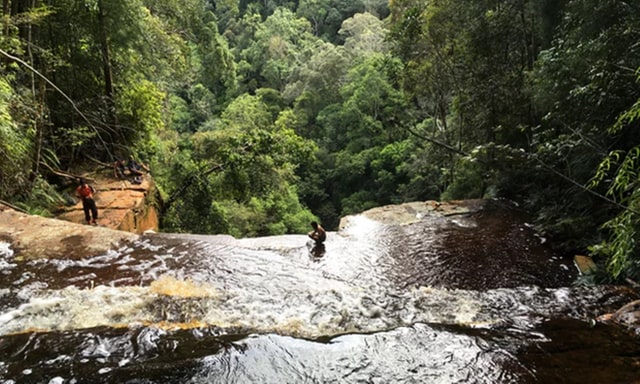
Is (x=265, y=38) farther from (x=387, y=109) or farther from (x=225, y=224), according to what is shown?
(x=225, y=224)

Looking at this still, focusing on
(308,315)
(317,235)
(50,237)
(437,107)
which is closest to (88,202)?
(50,237)

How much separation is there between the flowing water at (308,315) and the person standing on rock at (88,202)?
1.72m

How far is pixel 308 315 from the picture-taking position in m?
4.98

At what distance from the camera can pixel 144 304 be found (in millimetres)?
5004

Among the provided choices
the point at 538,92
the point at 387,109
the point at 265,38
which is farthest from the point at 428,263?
the point at 265,38

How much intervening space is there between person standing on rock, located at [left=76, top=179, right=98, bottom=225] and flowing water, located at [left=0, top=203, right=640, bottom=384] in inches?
67.8

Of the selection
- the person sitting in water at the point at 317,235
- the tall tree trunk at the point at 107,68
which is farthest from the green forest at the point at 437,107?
the person sitting in water at the point at 317,235

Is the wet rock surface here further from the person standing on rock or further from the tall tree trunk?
the tall tree trunk

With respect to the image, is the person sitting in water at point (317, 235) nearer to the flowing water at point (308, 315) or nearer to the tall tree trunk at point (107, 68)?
the flowing water at point (308, 315)

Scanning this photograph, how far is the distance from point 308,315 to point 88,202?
19.0 ft

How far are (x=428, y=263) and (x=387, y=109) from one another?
24.3m

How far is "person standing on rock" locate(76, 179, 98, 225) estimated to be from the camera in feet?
26.4

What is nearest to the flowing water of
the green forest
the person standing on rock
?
the green forest

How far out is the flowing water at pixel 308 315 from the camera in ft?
11.7
